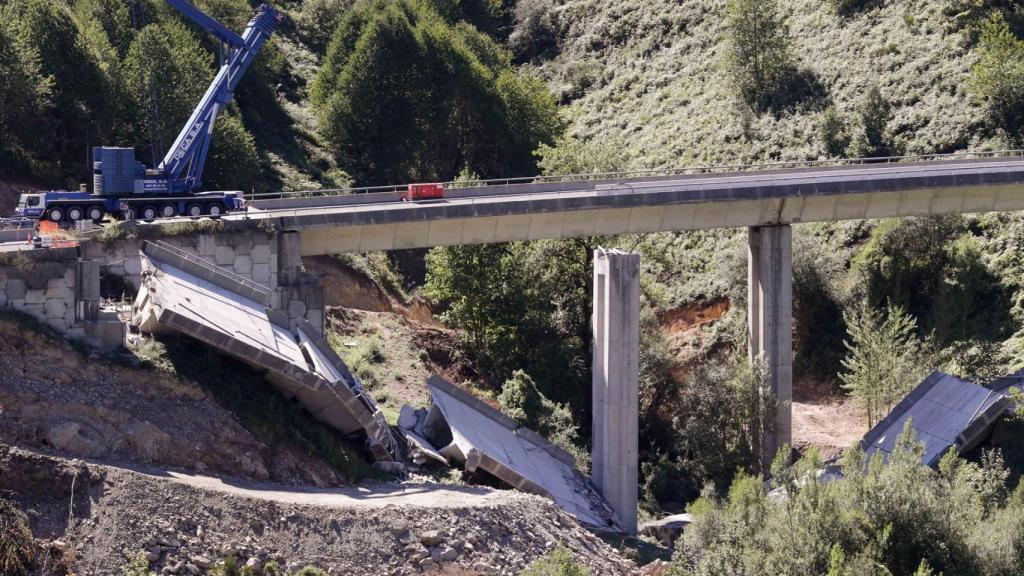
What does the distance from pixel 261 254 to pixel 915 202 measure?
2644 centimetres

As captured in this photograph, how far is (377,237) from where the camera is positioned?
46188 mm

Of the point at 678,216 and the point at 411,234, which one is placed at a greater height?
the point at 678,216

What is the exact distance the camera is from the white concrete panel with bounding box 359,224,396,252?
151ft

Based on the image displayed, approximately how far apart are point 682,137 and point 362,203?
3881 cm

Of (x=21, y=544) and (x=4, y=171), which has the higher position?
(x=4, y=171)

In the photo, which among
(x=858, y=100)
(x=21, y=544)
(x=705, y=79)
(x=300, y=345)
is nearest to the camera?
(x=21, y=544)

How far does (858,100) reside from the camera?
7712 cm

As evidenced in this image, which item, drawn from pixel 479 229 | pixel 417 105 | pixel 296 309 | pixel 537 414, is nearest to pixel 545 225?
pixel 479 229

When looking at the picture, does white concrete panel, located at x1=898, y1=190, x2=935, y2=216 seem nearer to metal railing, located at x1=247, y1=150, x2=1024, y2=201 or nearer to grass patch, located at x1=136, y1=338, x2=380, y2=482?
metal railing, located at x1=247, y1=150, x2=1024, y2=201

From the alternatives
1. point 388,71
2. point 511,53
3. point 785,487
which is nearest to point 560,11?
point 511,53

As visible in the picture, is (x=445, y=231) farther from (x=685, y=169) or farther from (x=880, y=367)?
(x=880, y=367)

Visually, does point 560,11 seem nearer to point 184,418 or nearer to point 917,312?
point 917,312

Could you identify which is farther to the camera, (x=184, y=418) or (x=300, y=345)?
(x=300, y=345)

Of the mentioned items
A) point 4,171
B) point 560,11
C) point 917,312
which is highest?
point 560,11
